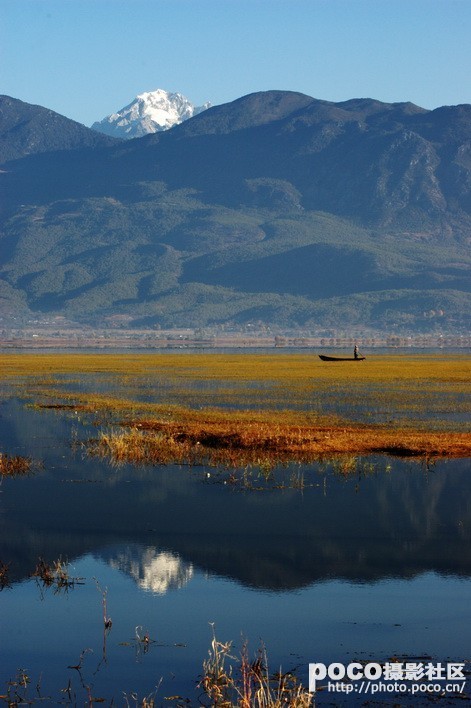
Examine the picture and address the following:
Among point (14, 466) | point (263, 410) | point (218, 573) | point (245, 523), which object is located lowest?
point (218, 573)

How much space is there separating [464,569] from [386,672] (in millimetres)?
6245

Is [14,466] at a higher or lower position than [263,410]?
lower

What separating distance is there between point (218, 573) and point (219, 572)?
0.07 m

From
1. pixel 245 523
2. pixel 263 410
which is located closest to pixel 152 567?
pixel 245 523

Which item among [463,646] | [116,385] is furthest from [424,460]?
[116,385]

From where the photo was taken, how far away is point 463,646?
679 inches

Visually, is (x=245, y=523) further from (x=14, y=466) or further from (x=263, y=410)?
(x=263, y=410)

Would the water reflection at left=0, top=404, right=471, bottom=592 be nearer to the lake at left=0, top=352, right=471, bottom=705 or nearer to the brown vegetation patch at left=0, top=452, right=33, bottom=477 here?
the lake at left=0, top=352, right=471, bottom=705

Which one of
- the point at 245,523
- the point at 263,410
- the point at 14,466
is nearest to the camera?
the point at 245,523

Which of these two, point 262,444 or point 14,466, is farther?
point 262,444

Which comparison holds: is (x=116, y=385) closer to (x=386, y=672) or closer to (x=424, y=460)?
(x=424, y=460)

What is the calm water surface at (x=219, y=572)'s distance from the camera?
1688 cm

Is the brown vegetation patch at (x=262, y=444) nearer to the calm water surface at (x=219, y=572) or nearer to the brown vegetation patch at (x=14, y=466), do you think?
the calm water surface at (x=219, y=572)

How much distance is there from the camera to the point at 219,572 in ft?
71.1
